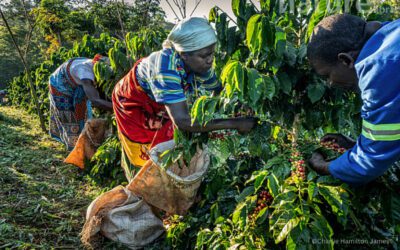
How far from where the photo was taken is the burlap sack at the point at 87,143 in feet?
12.2

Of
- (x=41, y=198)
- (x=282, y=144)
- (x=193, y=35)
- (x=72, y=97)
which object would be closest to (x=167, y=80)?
(x=193, y=35)

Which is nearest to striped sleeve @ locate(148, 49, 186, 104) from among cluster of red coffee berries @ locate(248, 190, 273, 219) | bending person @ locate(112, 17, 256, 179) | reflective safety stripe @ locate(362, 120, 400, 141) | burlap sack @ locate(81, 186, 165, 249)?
bending person @ locate(112, 17, 256, 179)

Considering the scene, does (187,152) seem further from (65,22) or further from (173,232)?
(65,22)

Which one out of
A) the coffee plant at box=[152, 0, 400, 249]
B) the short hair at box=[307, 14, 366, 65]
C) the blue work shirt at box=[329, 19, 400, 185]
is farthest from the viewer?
the coffee plant at box=[152, 0, 400, 249]

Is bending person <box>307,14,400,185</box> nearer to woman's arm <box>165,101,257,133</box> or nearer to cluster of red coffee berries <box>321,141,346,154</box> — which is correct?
cluster of red coffee berries <box>321,141,346,154</box>

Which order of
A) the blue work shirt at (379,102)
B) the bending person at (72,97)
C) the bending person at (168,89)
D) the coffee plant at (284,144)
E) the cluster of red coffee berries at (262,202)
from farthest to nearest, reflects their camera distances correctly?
the bending person at (72,97) → the bending person at (168,89) → the cluster of red coffee berries at (262,202) → the coffee plant at (284,144) → the blue work shirt at (379,102)

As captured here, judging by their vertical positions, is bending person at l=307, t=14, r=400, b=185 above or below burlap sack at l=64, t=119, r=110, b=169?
above

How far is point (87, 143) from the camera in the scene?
3.76 meters

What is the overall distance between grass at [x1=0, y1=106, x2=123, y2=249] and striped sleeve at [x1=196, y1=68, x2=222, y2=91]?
4.13 ft

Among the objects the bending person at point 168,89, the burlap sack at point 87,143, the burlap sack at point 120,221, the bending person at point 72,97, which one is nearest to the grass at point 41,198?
the burlap sack at point 120,221

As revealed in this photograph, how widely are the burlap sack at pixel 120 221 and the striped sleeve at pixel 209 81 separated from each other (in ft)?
2.90

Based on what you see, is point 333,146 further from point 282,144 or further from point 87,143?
point 87,143

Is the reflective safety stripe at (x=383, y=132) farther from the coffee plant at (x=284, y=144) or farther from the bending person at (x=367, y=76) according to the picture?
the coffee plant at (x=284, y=144)

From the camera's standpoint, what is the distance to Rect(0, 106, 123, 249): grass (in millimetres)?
2441
